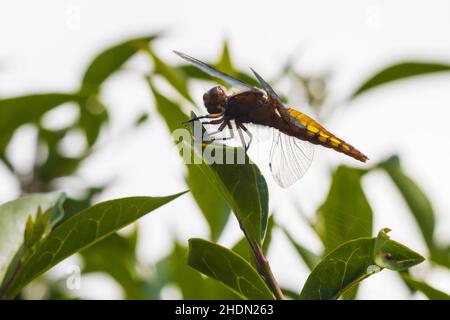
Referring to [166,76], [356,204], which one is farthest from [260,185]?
[166,76]

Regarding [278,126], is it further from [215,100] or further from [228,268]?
[228,268]

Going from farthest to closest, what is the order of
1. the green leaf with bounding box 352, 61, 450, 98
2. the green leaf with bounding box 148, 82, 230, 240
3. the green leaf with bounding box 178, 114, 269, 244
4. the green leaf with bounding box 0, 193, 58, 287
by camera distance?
the green leaf with bounding box 352, 61, 450, 98
the green leaf with bounding box 148, 82, 230, 240
the green leaf with bounding box 0, 193, 58, 287
the green leaf with bounding box 178, 114, 269, 244

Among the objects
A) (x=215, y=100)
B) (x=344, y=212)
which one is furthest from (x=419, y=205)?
(x=215, y=100)

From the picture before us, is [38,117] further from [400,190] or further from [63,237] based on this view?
[400,190]

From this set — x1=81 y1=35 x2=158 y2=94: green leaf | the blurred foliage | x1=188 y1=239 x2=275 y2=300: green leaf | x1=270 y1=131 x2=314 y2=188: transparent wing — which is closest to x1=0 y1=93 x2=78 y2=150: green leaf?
the blurred foliage

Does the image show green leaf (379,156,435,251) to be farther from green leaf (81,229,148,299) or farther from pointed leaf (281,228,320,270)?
green leaf (81,229,148,299)
